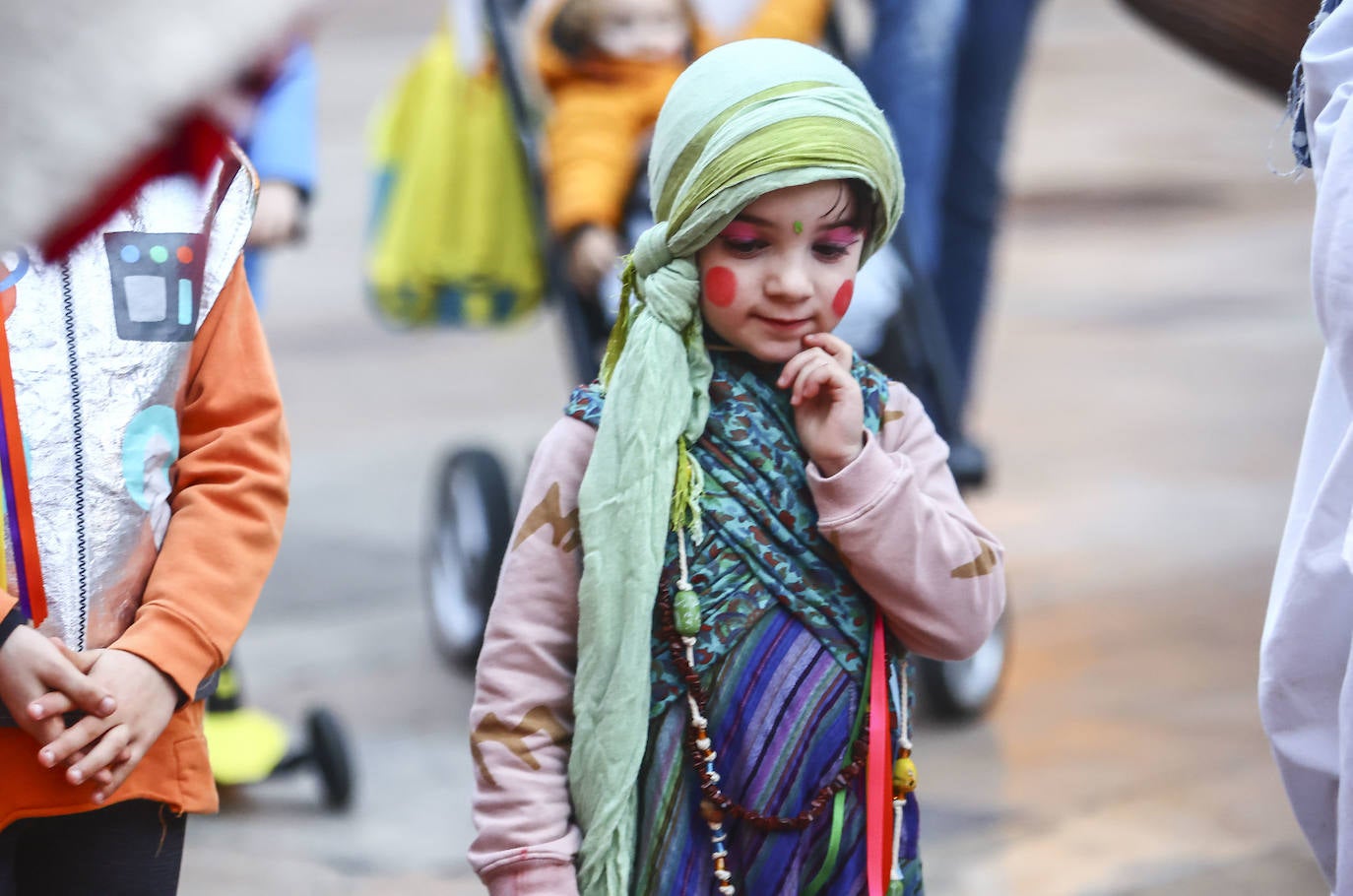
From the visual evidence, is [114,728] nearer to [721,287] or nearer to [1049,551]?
[721,287]

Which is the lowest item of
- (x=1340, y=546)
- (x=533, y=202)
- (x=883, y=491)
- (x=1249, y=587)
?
(x=1249, y=587)

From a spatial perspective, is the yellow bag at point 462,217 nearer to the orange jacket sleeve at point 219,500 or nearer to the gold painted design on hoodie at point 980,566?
the orange jacket sleeve at point 219,500

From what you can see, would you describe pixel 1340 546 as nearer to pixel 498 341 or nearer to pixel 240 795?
pixel 240 795

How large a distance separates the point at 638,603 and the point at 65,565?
23.9 inches

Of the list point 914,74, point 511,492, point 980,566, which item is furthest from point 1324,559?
point 511,492

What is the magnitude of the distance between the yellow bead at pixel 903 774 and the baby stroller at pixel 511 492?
1744mm

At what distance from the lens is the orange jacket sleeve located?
1995 millimetres

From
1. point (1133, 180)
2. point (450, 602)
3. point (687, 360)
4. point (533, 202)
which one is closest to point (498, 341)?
point (450, 602)

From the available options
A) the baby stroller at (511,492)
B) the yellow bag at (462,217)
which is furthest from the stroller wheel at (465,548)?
the yellow bag at (462,217)

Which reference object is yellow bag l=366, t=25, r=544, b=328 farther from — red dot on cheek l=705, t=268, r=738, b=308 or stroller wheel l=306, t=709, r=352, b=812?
red dot on cheek l=705, t=268, r=738, b=308

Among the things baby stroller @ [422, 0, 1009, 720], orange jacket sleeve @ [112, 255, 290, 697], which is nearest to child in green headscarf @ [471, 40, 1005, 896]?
orange jacket sleeve @ [112, 255, 290, 697]

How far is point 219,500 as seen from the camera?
205 centimetres

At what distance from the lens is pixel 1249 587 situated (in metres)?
5.34

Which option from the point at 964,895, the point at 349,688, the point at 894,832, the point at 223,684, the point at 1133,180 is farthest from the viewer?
the point at 1133,180
